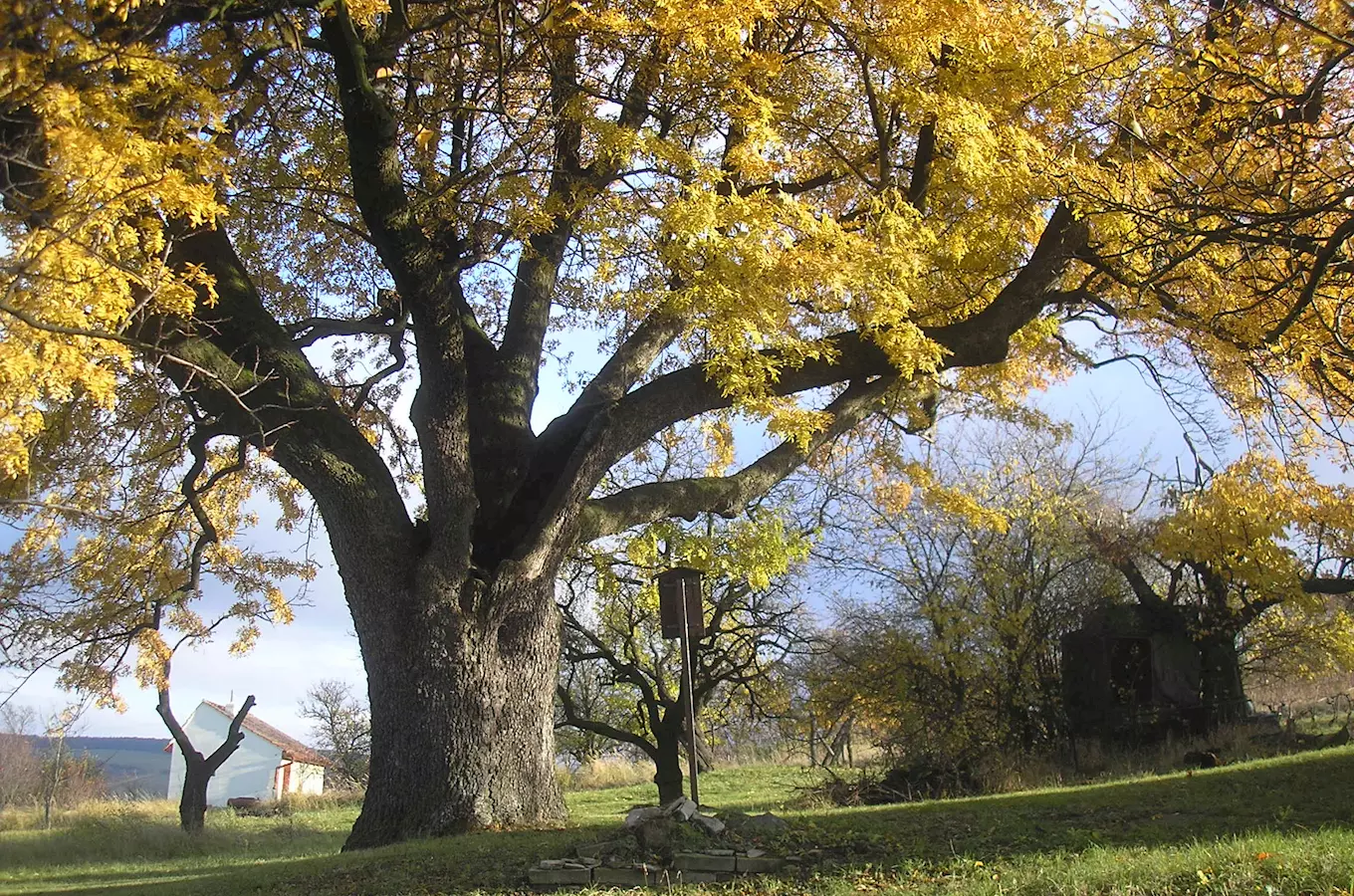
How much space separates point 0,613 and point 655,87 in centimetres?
994

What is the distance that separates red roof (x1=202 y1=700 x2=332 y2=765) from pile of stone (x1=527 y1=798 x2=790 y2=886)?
4046 centimetres

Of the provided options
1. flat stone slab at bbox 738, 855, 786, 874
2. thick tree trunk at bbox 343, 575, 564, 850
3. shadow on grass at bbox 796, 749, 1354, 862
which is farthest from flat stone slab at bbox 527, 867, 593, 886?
thick tree trunk at bbox 343, 575, 564, 850

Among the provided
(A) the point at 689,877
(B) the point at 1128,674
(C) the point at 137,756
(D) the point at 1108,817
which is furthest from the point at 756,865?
(C) the point at 137,756

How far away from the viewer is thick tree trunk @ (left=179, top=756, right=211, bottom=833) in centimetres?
1712

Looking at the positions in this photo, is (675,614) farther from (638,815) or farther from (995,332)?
(995,332)

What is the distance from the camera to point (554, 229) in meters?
10.3

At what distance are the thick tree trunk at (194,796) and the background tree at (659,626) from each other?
20.7 ft

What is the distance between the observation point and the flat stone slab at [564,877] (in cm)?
654

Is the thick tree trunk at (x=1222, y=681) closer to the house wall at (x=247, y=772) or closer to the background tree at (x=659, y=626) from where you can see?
the background tree at (x=659, y=626)

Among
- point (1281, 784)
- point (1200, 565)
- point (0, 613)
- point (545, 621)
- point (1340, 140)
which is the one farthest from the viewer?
point (1200, 565)

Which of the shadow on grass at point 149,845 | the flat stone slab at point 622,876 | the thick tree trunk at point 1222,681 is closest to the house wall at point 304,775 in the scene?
the shadow on grass at point 149,845

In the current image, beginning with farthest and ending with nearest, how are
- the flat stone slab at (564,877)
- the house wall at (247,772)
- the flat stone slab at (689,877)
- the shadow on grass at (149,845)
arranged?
the house wall at (247,772) < the shadow on grass at (149,845) < the flat stone slab at (564,877) < the flat stone slab at (689,877)

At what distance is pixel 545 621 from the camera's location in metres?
10.4

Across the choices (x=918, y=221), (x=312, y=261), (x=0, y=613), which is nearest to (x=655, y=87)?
(x=918, y=221)
